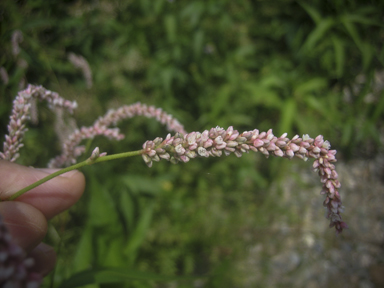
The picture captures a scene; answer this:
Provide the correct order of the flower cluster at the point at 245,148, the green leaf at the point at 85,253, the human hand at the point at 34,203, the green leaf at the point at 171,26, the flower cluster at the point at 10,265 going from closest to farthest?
the flower cluster at the point at 10,265
the flower cluster at the point at 245,148
the human hand at the point at 34,203
the green leaf at the point at 85,253
the green leaf at the point at 171,26

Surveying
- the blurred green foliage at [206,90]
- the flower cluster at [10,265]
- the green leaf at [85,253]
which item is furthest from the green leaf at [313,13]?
the flower cluster at [10,265]

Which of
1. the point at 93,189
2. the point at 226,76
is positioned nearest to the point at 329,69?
the point at 226,76

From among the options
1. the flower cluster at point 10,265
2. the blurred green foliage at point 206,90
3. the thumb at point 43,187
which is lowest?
the flower cluster at point 10,265

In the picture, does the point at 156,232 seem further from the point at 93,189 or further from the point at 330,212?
the point at 330,212

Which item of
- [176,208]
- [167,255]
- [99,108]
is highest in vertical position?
[99,108]

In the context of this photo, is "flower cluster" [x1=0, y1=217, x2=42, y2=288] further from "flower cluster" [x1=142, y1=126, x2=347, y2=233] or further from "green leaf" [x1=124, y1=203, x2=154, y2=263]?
"green leaf" [x1=124, y1=203, x2=154, y2=263]

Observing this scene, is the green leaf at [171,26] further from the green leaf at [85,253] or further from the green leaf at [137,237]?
the green leaf at [85,253]

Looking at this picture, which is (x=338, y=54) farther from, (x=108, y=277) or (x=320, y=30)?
(x=108, y=277)
